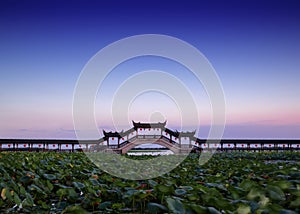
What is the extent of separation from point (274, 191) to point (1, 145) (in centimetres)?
1700

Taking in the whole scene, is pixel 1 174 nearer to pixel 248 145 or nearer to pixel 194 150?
pixel 194 150

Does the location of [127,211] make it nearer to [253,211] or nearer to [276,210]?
[253,211]

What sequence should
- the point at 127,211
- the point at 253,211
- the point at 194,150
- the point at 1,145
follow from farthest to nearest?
the point at 194,150 → the point at 1,145 → the point at 127,211 → the point at 253,211

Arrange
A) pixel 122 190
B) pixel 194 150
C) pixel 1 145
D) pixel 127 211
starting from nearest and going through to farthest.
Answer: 1. pixel 127 211
2. pixel 122 190
3. pixel 1 145
4. pixel 194 150

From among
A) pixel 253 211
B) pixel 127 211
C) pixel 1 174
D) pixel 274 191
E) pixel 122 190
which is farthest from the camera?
pixel 1 174

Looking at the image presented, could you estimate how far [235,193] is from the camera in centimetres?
258

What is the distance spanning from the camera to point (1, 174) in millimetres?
4332

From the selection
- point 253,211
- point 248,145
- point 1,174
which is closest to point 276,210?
point 253,211

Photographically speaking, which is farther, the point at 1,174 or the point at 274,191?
the point at 1,174

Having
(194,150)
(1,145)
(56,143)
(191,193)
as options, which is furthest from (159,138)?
(191,193)

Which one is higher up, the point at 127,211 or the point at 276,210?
the point at 276,210

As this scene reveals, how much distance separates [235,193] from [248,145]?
1928cm

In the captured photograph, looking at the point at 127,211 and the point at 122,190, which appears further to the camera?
the point at 122,190

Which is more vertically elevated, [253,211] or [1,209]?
[253,211]
